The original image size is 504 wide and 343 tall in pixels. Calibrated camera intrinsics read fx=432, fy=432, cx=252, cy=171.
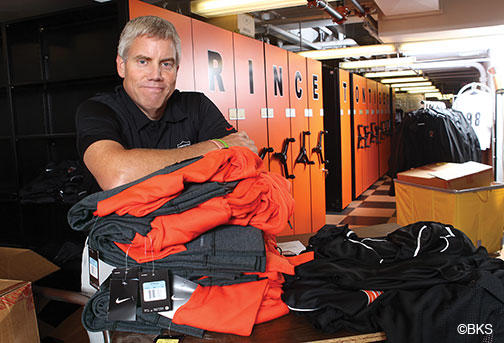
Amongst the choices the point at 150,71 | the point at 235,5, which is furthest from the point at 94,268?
the point at 235,5

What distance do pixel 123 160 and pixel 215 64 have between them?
227cm

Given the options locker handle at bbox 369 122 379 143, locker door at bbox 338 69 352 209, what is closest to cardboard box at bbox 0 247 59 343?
locker door at bbox 338 69 352 209

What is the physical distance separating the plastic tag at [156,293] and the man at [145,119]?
0.32 metres

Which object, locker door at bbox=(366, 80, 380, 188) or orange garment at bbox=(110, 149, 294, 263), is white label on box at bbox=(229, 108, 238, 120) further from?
locker door at bbox=(366, 80, 380, 188)

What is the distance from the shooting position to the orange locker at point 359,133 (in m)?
7.91

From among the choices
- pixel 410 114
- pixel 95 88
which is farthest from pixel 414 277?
pixel 410 114

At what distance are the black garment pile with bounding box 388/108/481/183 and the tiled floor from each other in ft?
3.13

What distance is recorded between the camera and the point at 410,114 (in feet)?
17.6

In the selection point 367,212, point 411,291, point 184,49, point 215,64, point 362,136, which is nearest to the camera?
point 411,291

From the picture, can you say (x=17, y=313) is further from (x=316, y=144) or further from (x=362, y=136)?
(x=362, y=136)

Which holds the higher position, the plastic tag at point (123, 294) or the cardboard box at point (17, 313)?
the plastic tag at point (123, 294)

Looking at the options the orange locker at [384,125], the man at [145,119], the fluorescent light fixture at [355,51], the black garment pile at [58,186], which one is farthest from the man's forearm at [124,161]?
the orange locker at [384,125]

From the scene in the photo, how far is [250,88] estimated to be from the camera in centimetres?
388

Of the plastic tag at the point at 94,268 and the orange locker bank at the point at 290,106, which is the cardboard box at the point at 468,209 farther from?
the plastic tag at the point at 94,268
